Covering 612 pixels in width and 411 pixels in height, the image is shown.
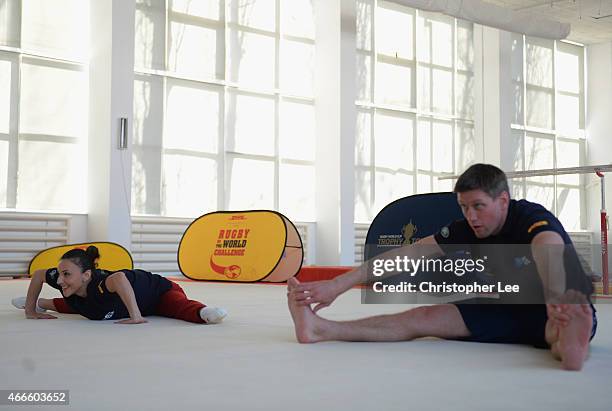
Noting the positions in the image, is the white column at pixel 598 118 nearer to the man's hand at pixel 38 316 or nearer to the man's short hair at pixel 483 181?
the man's hand at pixel 38 316

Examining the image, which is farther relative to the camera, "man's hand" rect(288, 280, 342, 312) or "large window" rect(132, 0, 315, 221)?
"large window" rect(132, 0, 315, 221)

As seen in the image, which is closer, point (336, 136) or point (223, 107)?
point (223, 107)

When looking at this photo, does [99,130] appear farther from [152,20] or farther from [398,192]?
[398,192]

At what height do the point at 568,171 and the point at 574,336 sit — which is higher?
the point at 568,171

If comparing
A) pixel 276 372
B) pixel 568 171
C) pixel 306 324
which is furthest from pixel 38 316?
pixel 568 171

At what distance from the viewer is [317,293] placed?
2684mm

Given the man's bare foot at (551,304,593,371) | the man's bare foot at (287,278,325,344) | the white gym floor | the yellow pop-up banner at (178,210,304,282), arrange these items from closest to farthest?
1. the white gym floor
2. the man's bare foot at (551,304,593,371)
3. the man's bare foot at (287,278,325,344)
4. the yellow pop-up banner at (178,210,304,282)

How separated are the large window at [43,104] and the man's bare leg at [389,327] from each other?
279 inches

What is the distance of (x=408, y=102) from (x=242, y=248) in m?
6.29

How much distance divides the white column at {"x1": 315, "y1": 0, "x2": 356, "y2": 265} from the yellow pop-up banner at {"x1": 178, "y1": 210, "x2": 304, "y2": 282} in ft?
11.2

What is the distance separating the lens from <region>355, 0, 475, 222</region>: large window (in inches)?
499

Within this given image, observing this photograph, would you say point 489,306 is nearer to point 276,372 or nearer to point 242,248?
point 276,372

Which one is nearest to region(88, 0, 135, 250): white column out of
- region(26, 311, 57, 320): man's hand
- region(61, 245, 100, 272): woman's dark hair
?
region(26, 311, 57, 320): man's hand

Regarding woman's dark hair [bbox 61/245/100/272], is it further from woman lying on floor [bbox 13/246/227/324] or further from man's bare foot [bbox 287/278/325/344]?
man's bare foot [bbox 287/278/325/344]
